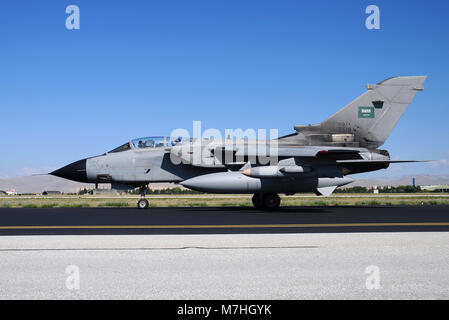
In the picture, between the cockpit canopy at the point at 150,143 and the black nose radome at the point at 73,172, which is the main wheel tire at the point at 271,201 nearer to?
the cockpit canopy at the point at 150,143

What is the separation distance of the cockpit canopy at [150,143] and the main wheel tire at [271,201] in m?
4.82

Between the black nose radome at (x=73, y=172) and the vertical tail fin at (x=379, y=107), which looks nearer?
the black nose radome at (x=73, y=172)

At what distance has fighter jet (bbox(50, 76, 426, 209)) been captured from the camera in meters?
18.2

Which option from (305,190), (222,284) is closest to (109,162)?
(305,190)

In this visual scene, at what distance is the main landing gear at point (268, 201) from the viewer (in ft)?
62.9

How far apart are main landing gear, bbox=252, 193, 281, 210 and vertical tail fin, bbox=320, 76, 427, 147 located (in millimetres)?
4945

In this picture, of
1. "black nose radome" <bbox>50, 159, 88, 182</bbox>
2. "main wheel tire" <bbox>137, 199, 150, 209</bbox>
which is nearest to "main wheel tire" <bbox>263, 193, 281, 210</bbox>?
"main wheel tire" <bbox>137, 199, 150, 209</bbox>

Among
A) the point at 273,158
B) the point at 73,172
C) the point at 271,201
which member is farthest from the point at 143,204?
the point at 273,158

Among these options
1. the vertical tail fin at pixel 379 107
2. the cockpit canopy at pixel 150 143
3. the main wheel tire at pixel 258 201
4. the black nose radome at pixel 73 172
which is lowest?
the main wheel tire at pixel 258 201

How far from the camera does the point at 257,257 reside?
635 centimetres

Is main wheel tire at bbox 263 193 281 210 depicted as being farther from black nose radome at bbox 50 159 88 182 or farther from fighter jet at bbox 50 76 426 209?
black nose radome at bbox 50 159 88 182

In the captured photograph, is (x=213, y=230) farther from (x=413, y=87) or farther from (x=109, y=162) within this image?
(x=413, y=87)

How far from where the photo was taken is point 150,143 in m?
19.7

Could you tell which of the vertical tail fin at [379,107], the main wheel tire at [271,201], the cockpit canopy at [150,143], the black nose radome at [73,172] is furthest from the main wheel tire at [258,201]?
the black nose radome at [73,172]
